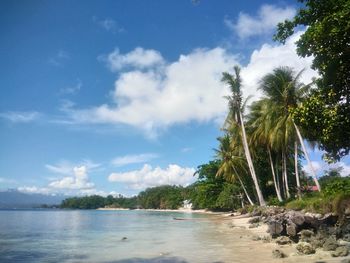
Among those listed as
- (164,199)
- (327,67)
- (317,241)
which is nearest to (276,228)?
(317,241)

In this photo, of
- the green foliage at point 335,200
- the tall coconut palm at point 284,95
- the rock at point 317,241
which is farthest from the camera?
the tall coconut palm at point 284,95

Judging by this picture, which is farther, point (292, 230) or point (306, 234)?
point (292, 230)

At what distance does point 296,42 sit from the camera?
28.3ft

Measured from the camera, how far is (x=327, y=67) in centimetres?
844

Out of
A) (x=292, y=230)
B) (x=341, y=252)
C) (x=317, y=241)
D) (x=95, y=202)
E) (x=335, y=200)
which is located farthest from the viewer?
(x=95, y=202)

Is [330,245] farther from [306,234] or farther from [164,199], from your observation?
[164,199]

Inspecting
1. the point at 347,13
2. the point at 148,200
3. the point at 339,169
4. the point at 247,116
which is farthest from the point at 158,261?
the point at 148,200

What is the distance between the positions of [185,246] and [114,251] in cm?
295

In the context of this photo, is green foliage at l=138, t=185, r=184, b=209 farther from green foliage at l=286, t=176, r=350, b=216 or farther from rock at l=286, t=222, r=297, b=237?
rock at l=286, t=222, r=297, b=237

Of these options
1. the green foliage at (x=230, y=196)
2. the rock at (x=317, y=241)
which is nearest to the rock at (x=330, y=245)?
the rock at (x=317, y=241)

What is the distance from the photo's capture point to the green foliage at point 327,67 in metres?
7.56

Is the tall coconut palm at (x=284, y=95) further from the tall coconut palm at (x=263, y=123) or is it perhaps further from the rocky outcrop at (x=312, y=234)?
the rocky outcrop at (x=312, y=234)

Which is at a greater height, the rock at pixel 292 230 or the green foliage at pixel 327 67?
the green foliage at pixel 327 67

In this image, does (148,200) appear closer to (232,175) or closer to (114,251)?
(232,175)
